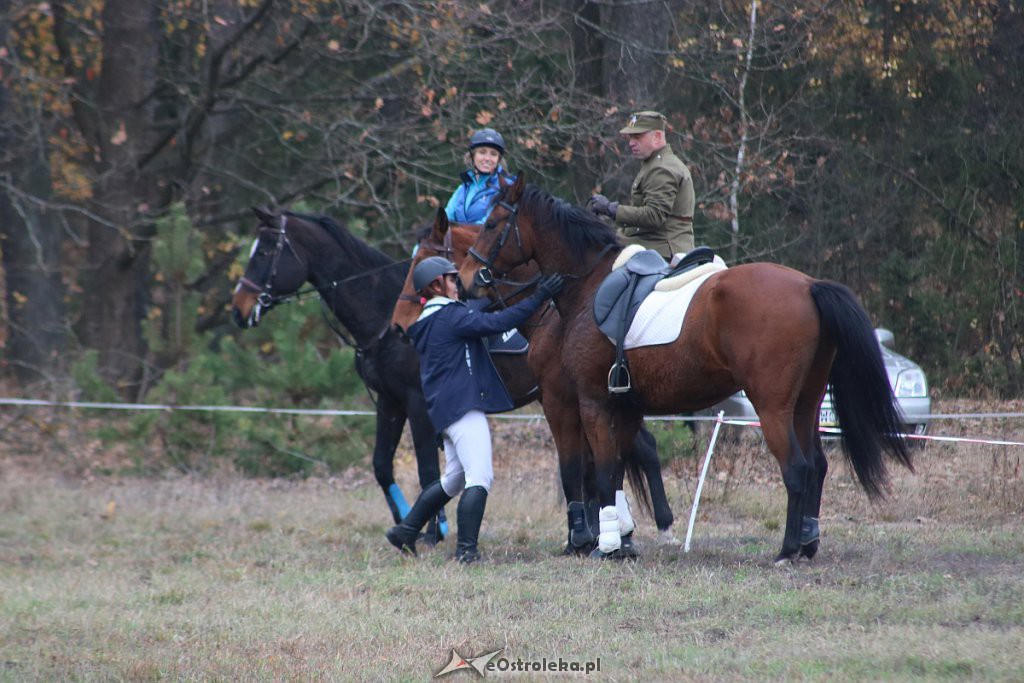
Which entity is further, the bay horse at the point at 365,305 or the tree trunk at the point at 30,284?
the tree trunk at the point at 30,284

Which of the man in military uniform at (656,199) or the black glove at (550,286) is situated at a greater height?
the man in military uniform at (656,199)

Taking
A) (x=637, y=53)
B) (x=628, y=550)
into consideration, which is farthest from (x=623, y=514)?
(x=637, y=53)

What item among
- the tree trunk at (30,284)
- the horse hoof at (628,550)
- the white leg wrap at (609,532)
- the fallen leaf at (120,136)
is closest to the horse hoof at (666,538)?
the horse hoof at (628,550)

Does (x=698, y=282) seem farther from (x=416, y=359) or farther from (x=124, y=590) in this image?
(x=124, y=590)

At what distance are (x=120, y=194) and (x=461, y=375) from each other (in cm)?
1000

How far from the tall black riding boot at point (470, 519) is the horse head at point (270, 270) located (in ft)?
9.17

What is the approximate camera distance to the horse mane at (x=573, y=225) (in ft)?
26.9

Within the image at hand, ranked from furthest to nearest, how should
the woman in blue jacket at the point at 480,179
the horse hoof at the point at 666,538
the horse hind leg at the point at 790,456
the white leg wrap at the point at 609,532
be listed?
the woman in blue jacket at the point at 480,179 → the horse hoof at the point at 666,538 → the white leg wrap at the point at 609,532 → the horse hind leg at the point at 790,456

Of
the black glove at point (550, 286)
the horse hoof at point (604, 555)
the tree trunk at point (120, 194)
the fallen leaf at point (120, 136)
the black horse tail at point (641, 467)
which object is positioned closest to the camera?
the horse hoof at point (604, 555)

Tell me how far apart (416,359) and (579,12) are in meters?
6.49

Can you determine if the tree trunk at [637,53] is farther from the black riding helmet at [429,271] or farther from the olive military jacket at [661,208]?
the black riding helmet at [429,271]

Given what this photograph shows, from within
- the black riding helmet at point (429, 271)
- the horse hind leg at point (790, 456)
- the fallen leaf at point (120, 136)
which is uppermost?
the fallen leaf at point (120, 136)

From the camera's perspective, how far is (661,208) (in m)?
8.18

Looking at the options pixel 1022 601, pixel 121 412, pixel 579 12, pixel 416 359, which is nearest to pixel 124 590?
pixel 416 359
